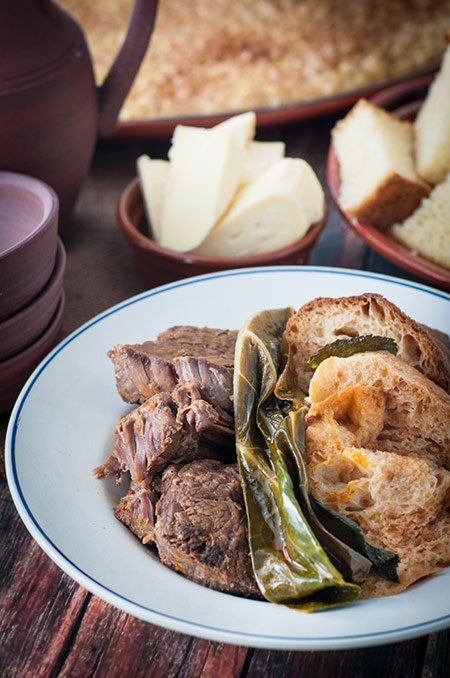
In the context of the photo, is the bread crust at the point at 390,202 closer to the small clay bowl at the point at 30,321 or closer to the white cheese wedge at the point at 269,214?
the white cheese wedge at the point at 269,214

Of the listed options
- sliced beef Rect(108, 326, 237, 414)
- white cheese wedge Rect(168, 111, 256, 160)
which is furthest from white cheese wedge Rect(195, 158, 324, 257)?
sliced beef Rect(108, 326, 237, 414)

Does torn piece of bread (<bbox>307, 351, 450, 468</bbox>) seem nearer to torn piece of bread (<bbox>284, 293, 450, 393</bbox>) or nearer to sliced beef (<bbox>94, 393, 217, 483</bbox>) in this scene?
torn piece of bread (<bbox>284, 293, 450, 393</bbox>)

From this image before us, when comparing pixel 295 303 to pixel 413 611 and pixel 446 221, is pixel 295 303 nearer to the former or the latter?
pixel 446 221

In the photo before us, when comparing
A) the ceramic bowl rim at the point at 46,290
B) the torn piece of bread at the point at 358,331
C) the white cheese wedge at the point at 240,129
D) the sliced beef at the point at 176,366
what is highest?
the torn piece of bread at the point at 358,331

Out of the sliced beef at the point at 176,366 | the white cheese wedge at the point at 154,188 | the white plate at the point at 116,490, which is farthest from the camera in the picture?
the white cheese wedge at the point at 154,188

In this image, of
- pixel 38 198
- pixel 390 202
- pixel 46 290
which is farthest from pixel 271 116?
pixel 46 290

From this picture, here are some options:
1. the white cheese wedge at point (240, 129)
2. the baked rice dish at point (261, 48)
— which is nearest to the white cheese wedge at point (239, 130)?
the white cheese wedge at point (240, 129)

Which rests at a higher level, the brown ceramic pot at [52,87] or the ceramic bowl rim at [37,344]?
the brown ceramic pot at [52,87]

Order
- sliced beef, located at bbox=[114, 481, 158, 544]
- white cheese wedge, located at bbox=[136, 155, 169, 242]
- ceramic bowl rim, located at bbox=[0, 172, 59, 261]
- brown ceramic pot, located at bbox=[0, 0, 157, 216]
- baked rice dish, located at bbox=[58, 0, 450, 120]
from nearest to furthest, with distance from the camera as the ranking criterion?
sliced beef, located at bbox=[114, 481, 158, 544]
ceramic bowl rim, located at bbox=[0, 172, 59, 261]
brown ceramic pot, located at bbox=[0, 0, 157, 216]
white cheese wedge, located at bbox=[136, 155, 169, 242]
baked rice dish, located at bbox=[58, 0, 450, 120]
